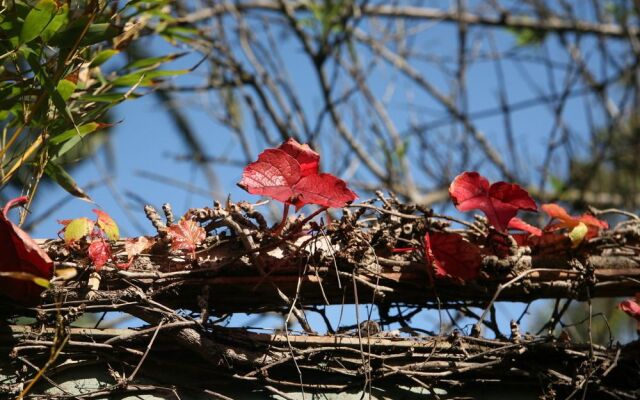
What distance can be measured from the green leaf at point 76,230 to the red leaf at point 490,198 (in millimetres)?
647

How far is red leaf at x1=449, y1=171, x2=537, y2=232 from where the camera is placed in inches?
54.2

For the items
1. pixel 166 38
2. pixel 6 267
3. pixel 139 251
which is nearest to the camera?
pixel 6 267

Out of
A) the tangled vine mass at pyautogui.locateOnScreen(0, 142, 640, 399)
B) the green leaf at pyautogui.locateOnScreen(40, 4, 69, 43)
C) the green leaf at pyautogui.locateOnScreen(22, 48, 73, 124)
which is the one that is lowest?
the tangled vine mass at pyautogui.locateOnScreen(0, 142, 640, 399)

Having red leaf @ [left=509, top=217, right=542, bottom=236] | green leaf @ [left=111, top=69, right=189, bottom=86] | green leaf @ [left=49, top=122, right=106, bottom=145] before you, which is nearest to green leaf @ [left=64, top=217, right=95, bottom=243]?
green leaf @ [left=49, top=122, right=106, bottom=145]

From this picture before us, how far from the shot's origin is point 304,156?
1.27 meters

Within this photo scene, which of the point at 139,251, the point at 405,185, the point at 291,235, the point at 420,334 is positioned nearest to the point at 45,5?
the point at 139,251

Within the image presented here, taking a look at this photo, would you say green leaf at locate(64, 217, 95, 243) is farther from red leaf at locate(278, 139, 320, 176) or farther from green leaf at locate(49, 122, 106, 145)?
red leaf at locate(278, 139, 320, 176)

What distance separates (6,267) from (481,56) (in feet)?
12.7

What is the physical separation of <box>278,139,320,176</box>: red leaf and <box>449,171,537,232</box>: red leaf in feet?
0.91

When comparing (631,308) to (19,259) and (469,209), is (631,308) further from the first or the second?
(19,259)

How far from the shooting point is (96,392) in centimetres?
116

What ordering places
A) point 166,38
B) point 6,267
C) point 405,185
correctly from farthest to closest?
point 405,185, point 166,38, point 6,267

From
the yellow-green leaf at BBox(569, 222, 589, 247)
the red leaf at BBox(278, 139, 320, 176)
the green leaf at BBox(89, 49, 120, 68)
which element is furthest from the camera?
the green leaf at BBox(89, 49, 120, 68)

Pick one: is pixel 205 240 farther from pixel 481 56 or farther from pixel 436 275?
pixel 481 56
